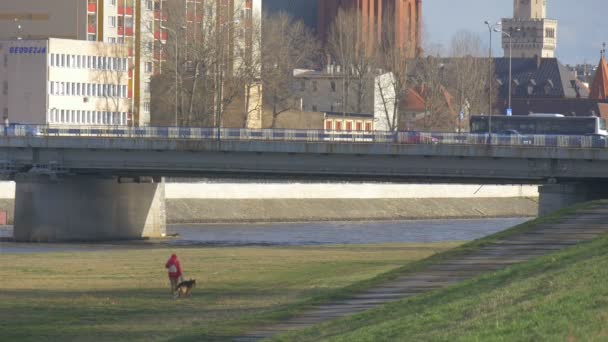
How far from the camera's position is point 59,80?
155 meters

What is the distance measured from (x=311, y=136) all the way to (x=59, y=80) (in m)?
70.1

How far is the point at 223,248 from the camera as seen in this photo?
81.8 meters

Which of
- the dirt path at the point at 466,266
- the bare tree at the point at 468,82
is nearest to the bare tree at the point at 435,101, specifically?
the bare tree at the point at 468,82

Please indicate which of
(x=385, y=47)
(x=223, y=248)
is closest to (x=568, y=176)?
(x=223, y=248)

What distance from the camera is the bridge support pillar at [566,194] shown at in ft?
268

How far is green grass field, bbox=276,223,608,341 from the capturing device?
24.1 metres

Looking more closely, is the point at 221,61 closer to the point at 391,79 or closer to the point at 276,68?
the point at 276,68

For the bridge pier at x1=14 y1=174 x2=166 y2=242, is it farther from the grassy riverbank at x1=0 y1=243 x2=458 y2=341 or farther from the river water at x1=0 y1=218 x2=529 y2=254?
the grassy riverbank at x1=0 y1=243 x2=458 y2=341

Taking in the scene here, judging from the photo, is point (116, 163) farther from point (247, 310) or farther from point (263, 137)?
point (247, 310)

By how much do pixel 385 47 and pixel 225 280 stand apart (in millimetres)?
143247

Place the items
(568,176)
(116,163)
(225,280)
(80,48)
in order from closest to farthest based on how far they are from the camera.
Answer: (225,280) < (568,176) < (116,163) < (80,48)

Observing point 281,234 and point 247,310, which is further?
point 281,234

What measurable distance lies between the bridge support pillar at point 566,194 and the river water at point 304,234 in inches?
569

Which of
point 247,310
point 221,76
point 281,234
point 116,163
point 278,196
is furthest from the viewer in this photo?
point 221,76
